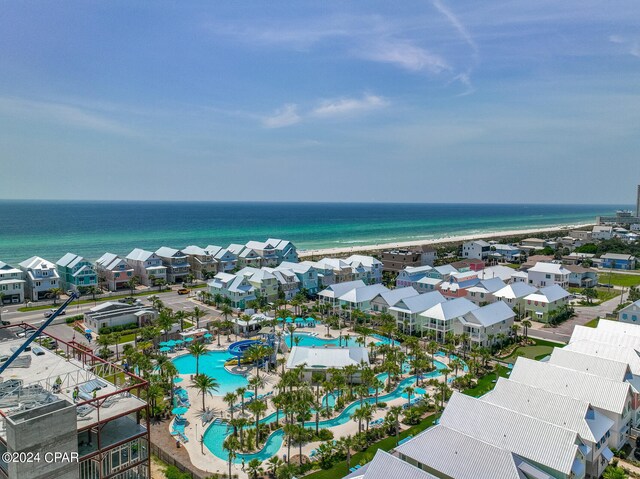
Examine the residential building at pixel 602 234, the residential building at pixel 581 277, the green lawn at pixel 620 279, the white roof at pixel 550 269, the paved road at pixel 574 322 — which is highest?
the residential building at pixel 602 234

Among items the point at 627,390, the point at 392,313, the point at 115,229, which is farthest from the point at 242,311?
the point at 115,229

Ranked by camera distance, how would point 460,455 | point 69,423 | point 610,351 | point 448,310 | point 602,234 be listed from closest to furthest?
point 69,423 → point 460,455 → point 610,351 → point 448,310 → point 602,234

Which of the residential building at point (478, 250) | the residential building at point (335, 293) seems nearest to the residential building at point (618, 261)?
the residential building at point (478, 250)

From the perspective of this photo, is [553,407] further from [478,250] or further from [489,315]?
[478,250]

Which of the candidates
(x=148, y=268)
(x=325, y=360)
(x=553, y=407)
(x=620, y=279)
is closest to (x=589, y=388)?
(x=553, y=407)

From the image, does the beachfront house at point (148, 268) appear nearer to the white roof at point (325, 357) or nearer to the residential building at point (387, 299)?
the residential building at point (387, 299)

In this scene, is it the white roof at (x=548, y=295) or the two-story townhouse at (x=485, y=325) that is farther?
the white roof at (x=548, y=295)

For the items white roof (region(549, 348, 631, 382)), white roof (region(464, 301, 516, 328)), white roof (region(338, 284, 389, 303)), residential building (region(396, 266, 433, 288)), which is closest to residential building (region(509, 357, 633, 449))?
white roof (region(549, 348, 631, 382))

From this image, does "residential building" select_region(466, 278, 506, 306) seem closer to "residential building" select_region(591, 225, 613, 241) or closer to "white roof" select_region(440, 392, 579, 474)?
"white roof" select_region(440, 392, 579, 474)
